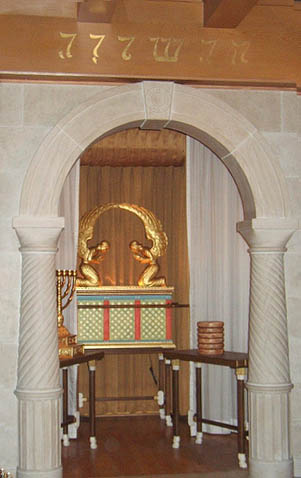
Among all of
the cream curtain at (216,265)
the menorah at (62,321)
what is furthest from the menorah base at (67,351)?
the cream curtain at (216,265)

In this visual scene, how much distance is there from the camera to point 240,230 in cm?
620

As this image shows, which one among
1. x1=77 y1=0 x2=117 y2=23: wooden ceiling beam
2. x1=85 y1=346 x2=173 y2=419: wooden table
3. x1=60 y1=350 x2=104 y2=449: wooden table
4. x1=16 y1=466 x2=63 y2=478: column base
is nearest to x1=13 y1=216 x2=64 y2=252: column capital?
x1=60 y1=350 x2=104 y2=449: wooden table

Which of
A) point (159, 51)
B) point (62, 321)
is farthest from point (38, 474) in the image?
point (159, 51)

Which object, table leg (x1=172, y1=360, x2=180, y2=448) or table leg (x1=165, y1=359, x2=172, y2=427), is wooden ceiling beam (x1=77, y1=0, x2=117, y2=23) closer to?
table leg (x1=172, y1=360, x2=180, y2=448)

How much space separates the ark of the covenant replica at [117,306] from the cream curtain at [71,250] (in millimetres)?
441

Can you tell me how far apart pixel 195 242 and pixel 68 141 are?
2.47 meters

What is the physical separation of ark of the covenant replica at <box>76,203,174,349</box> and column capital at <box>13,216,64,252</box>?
2.13 meters

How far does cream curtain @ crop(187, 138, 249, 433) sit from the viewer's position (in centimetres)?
747

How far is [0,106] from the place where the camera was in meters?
5.83

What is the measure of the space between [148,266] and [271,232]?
238cm

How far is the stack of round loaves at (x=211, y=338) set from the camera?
22.3 feet

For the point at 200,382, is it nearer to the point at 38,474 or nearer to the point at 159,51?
the point at 38,474

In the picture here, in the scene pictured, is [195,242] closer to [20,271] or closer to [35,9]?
[20,271]

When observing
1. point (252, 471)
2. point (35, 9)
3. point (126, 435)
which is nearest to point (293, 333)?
point (252, 471)
